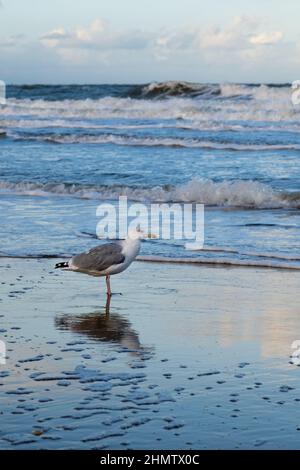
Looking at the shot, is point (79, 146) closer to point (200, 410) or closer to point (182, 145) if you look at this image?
point (182, 145)

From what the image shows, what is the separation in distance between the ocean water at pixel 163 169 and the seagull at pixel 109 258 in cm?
162

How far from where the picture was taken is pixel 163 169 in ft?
60.0

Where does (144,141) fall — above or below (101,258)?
above

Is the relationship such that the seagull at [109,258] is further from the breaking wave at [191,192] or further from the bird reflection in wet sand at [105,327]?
the breaking wave at [191,192]

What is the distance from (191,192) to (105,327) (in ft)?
26.7

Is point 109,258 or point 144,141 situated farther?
point 144,141

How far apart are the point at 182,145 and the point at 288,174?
265 inches

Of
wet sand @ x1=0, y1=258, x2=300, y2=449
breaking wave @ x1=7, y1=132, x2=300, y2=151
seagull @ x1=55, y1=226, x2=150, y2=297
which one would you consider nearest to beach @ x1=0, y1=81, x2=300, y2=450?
wet sand @ x1=0, y1=258, x2=300, y2=449

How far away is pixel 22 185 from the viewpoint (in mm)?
15789

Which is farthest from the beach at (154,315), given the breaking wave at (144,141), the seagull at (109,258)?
the breaking wave at (144,141)

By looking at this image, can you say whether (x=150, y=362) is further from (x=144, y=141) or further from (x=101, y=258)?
(x=144, y=141)

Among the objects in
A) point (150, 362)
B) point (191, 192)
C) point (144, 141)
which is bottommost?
point (150, 362)

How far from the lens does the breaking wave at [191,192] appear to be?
13703 millimetres

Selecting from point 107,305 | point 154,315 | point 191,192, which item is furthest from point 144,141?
point 154,315
